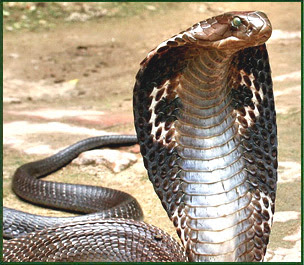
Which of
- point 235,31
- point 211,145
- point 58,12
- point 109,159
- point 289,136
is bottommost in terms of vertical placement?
point 58,12

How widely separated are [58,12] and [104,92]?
3.81 m

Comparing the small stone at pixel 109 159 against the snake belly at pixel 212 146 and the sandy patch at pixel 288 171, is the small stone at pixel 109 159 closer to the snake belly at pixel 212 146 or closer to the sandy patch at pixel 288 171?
the sandy patch at pixel 288 171

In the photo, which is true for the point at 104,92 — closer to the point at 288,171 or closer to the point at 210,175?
the point at 288,171

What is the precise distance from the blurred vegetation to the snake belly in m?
7.58

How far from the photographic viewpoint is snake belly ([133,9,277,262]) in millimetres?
2311

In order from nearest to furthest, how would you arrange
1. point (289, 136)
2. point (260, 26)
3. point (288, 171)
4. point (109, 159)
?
point (260, 26) < point (288, 171) < point (109, 159) < point (289, 136)

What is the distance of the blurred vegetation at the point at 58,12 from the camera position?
31.7 ft

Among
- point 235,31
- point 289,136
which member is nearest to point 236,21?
point 235,31

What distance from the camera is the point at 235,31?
198 centimetres

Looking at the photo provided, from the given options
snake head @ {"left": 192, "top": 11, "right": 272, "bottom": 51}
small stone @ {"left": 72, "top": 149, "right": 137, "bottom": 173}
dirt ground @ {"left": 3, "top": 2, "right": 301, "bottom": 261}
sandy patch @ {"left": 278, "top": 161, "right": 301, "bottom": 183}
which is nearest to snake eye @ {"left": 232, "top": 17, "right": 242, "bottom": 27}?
snake head @ {"left": 192, "top": 11, "right": 272, "bottom": 51}

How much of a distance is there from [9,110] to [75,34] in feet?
11.8

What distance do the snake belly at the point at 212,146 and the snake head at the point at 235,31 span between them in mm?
211

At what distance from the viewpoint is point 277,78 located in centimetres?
616

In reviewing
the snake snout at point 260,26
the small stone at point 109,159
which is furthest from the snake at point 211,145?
the small stone at point 109,159
